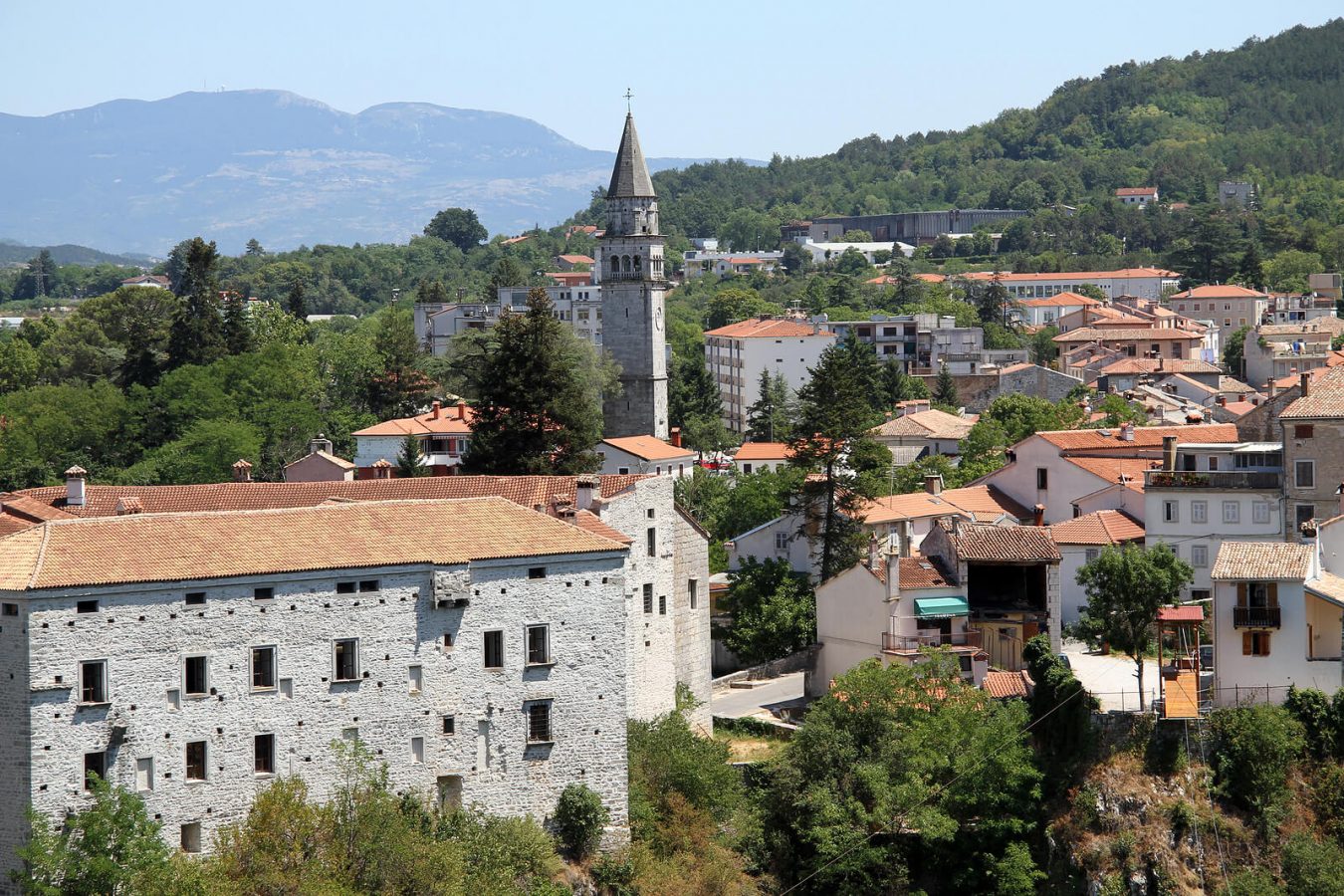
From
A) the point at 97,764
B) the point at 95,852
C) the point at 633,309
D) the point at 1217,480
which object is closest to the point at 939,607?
the point at 1217,480

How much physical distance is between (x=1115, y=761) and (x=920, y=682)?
20.0 ft

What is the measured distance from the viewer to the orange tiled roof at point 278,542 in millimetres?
37281

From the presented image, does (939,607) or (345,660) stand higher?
(345,660)

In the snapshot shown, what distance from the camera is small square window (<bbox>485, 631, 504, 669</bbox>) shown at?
4147cm

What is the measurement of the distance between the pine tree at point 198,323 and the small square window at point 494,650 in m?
59.6

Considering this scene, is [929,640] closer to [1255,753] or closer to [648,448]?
[1255,753]

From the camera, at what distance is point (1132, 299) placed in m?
150

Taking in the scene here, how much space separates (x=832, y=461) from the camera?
64.2m

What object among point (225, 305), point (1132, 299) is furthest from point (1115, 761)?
point (1132, 299)

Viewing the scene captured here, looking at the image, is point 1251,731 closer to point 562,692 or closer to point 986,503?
point 562,692

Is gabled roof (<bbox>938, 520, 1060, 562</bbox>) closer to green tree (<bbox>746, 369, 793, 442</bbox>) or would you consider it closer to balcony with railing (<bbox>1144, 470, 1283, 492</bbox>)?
balcony with railing (<bbox>1144, 470, 1283, 492</bbox>)

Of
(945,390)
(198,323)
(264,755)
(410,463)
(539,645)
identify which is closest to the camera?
(264,755)

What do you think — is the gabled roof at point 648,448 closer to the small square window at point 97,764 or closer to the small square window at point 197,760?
the small square window at point 197,760

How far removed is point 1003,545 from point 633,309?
139 feet
